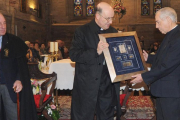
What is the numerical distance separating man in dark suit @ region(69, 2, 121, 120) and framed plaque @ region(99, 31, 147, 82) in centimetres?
15

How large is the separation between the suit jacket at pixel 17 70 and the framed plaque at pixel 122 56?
3.59ft

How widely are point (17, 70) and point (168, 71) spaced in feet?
6.18

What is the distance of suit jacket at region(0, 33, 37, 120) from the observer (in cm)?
295

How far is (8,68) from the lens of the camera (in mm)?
2961

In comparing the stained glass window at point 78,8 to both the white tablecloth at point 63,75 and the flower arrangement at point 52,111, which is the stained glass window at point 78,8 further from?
the flower arrangement at point 52,111

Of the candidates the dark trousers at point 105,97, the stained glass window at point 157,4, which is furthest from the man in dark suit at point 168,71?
the stained glass window at point 157,4

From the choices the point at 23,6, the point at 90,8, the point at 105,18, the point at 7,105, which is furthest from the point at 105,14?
the point at 90,8

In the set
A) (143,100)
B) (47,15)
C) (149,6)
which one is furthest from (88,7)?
(143,100)

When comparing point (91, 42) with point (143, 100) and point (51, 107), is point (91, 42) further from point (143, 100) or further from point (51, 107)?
point (143, 100)

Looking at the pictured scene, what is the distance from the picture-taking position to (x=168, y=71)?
2.65m

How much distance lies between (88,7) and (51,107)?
1527 cm

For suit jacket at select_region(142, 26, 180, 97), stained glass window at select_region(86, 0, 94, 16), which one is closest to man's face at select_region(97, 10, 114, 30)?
suit jacket at select_region(142, 26, 180, 97)

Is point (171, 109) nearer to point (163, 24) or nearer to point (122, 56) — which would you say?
point (122, 56)

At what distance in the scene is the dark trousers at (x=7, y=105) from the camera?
117 inches
